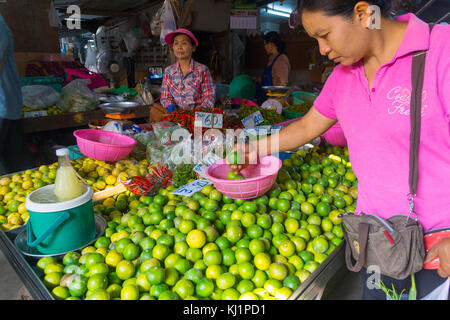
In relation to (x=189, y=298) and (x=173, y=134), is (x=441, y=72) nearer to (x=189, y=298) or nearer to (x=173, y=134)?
(x=189, y=298)

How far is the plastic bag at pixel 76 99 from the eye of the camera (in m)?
Result: 5.05

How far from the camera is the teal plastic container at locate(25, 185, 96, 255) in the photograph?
1473 millimetres

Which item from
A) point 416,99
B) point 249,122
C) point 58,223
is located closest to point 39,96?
point 249,122

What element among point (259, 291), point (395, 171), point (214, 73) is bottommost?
point (259, 291)

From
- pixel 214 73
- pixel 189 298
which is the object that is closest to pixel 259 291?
pixel 189 298

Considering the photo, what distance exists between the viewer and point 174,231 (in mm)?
1760

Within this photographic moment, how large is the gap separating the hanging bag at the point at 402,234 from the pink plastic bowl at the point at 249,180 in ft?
2.08

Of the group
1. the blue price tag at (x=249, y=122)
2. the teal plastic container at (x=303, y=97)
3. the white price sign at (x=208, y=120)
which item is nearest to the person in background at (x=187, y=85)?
the blue price tag at (x=249, y=122)

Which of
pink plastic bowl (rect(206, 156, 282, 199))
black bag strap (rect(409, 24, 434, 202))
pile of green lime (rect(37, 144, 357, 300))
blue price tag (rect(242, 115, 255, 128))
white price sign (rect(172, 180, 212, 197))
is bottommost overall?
pile of green lime (rect(37, 144, 357, 300))

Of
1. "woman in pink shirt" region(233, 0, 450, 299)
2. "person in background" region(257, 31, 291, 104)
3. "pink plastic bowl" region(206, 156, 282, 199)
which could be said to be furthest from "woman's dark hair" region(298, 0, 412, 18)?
"person in background" region(257, 31, 291, 104)

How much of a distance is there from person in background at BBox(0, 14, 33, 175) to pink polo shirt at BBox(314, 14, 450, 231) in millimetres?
4071

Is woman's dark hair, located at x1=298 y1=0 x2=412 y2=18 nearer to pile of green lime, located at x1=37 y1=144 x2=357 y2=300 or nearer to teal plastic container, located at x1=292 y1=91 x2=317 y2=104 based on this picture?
pile of green lime, located at x1=37 y1=144 x2=357 y2=300
